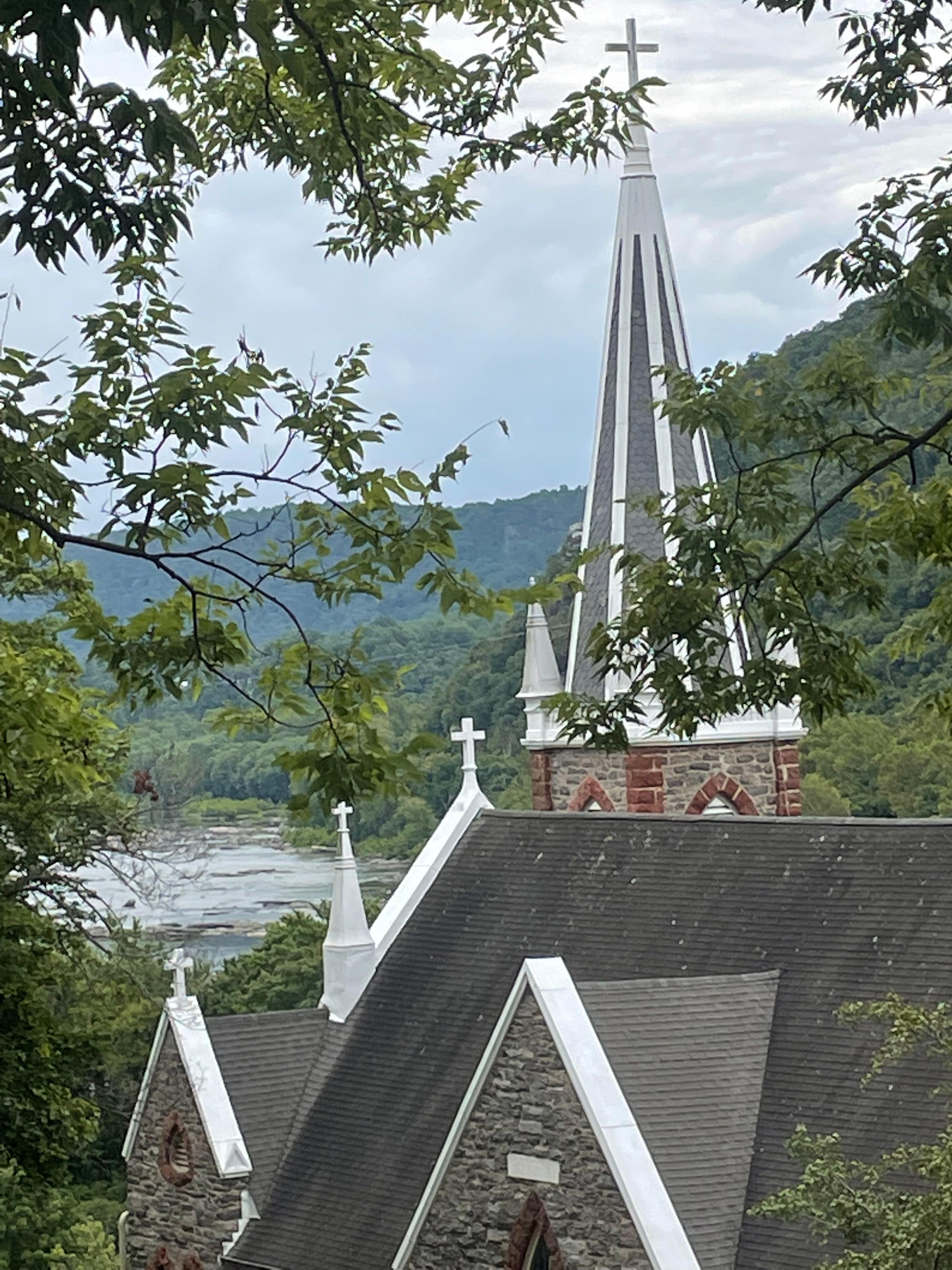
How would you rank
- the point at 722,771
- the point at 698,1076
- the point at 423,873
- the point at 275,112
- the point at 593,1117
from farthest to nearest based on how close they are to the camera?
1. the point at 722,771
2. the point at 423,873
3. the point at 698,1076
4. the point at 593,1117
5. the point at 275,112

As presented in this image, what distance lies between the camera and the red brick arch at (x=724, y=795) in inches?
841

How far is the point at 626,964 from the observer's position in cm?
1773

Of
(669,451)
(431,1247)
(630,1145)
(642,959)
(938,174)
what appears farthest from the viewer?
(669,451)

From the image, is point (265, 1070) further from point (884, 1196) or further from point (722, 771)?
point (884, 1196)

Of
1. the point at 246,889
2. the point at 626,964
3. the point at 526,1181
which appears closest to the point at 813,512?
the point at 526,1181

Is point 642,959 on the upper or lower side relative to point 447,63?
lower

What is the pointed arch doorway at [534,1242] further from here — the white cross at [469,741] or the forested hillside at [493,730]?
the white cross at [469,741]

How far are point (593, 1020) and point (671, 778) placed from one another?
667 cm

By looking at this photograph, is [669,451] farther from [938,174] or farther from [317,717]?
[317,717]

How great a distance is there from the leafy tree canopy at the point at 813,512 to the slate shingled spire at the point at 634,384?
12.5 m

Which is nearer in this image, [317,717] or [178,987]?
[317,717]

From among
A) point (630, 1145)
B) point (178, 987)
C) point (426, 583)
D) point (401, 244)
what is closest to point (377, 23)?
point (401, 244)

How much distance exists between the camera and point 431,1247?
596 inches

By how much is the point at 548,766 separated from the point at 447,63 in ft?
45.8
